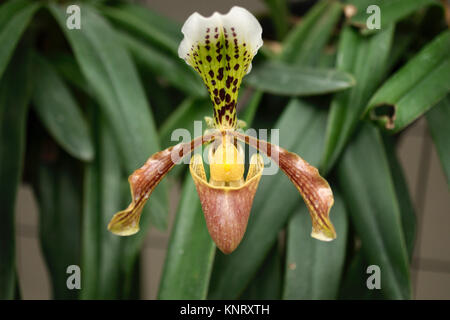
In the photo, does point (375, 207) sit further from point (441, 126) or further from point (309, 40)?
point (309, 40)

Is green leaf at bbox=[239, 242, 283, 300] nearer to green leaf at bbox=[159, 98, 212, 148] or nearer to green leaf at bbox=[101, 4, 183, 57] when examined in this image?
green leaf at bbox=[159, 98, 212, 148]

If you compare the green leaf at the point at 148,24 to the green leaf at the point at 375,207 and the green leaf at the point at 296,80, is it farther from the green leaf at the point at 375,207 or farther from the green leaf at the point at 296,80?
the green leaf at the point at 375,207

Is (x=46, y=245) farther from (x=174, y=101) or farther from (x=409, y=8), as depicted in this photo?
(x=409, y=8)

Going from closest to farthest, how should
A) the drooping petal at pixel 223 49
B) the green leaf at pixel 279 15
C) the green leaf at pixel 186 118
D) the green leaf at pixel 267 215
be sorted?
the drooping petal at pixel 223 49 → the green leaf at pixel 267 215 → the green leaf at pixel 186 118 → the green leaf at pixel 279 15

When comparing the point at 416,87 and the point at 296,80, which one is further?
the point at 296,80

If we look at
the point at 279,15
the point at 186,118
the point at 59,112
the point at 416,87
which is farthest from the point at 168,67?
the point at 416,87

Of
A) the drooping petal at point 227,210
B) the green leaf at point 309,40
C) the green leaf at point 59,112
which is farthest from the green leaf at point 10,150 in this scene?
the green leaf at point 309,40
